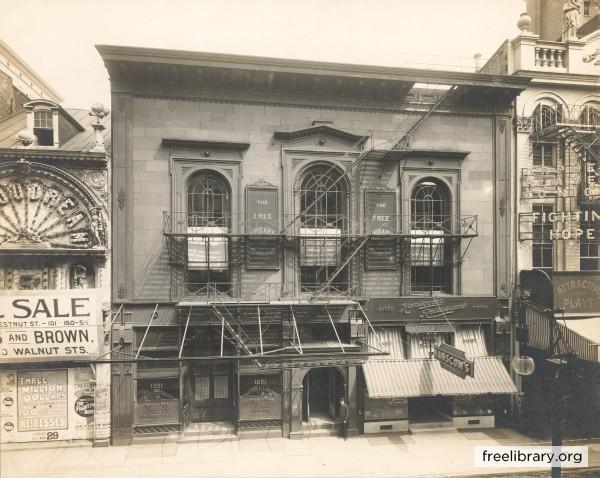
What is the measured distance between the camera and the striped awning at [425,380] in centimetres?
1381

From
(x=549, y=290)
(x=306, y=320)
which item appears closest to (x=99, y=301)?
(x=306, y=320)

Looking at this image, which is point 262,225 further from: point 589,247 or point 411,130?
point 589,247

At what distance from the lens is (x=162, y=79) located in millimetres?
13742

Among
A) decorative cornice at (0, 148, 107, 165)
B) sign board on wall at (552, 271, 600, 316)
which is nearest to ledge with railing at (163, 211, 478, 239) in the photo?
decorative cornice at (0, 148, 107, 165)

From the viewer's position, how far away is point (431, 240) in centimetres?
1527

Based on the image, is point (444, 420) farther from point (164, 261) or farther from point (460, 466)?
point (164, 261)

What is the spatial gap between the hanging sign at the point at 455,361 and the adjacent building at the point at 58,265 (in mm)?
10836

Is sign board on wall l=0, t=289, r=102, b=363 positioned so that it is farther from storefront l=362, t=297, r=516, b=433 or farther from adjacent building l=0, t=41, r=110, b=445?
storefront l=362, t=297, r=516, b=433

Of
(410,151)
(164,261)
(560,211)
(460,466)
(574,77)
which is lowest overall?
(460,466)

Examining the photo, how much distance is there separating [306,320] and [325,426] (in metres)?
3.95

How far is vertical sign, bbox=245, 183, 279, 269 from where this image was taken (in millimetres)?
14195

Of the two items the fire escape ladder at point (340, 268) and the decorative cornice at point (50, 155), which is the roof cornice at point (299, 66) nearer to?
the decorative cornice at point (50, 155)

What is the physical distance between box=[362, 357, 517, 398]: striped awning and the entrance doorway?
1497 millimetres

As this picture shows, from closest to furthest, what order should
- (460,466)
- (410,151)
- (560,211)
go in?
1. (460,466)
2. (410,151)
3. (560,211)
